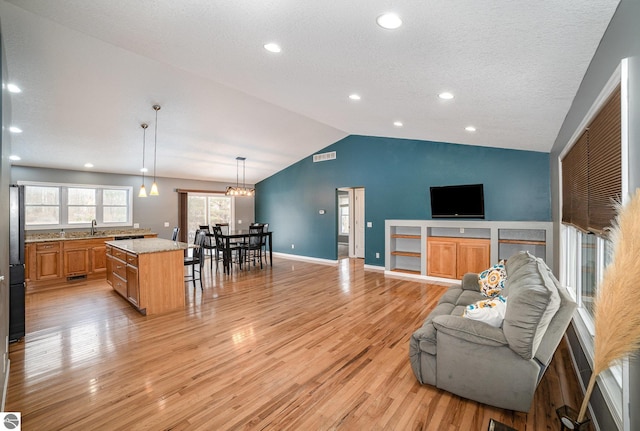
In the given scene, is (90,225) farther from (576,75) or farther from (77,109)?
(576,75)

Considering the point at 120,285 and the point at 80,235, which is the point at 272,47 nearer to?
the point at 120,285

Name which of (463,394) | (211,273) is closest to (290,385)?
(463,394)

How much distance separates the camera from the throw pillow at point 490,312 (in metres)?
2.19

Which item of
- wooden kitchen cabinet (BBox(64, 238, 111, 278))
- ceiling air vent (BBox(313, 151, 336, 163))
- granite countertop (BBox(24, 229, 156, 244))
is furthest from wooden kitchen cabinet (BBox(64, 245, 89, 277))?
ceiling air vent (BBox(313, 151, 336, 163))

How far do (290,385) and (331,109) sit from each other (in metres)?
3.49

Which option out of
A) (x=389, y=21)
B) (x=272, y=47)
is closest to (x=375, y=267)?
(x=272, y=47)

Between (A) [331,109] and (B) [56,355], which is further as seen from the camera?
(A) [331,109]

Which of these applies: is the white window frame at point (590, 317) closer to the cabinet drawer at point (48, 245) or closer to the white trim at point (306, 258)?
the white trim at point (306, 258)

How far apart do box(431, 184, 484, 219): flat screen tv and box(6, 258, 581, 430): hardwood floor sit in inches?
82.8

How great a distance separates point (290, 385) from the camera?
2.41 meters

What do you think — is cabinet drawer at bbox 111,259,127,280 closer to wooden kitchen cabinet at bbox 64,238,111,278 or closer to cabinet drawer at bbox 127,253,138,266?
cabinet drawer at bbox 127,253,138,266

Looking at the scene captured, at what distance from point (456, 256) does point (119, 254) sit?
19.7ft

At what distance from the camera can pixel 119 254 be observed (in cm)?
472

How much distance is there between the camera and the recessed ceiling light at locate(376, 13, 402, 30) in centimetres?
173
